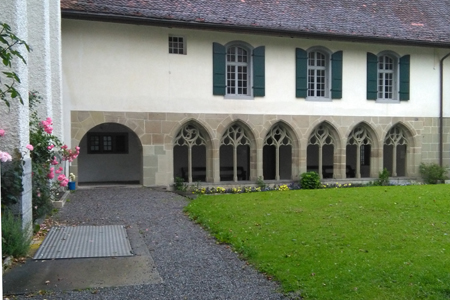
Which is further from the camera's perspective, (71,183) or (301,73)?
(301,73)

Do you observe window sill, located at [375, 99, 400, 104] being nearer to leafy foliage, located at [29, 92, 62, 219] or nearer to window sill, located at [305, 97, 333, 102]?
window sill, located at [305, 97, 333, 102]

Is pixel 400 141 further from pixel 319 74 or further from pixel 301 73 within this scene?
pixel 301 73

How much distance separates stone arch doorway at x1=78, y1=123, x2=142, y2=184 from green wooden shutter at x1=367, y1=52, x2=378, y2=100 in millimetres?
7958

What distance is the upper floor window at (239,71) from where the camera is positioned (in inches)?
525

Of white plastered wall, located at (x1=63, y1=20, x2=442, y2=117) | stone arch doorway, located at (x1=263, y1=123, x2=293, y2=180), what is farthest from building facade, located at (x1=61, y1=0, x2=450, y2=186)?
stone arch doorway, located at (x1=263, y1=123, x2=293, y2=180)

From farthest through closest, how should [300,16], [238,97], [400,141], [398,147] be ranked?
[398,147]
[400,141]
[300,16]
[238,97]

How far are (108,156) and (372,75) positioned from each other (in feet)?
30.6

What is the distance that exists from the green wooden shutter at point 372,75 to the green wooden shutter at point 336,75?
1043 mm

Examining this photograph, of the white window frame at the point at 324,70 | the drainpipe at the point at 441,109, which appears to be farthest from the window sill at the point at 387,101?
the white window frame at the point at 324,70

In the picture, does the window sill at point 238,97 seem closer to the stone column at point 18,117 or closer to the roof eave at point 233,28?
the roof eave at point 233,28

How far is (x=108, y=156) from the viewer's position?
15789 mm

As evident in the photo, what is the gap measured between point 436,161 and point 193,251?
13.0 meters

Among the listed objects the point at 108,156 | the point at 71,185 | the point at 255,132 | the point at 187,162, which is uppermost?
the point at 255,132

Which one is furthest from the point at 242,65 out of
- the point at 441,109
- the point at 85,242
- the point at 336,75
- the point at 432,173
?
the point at 85,242
